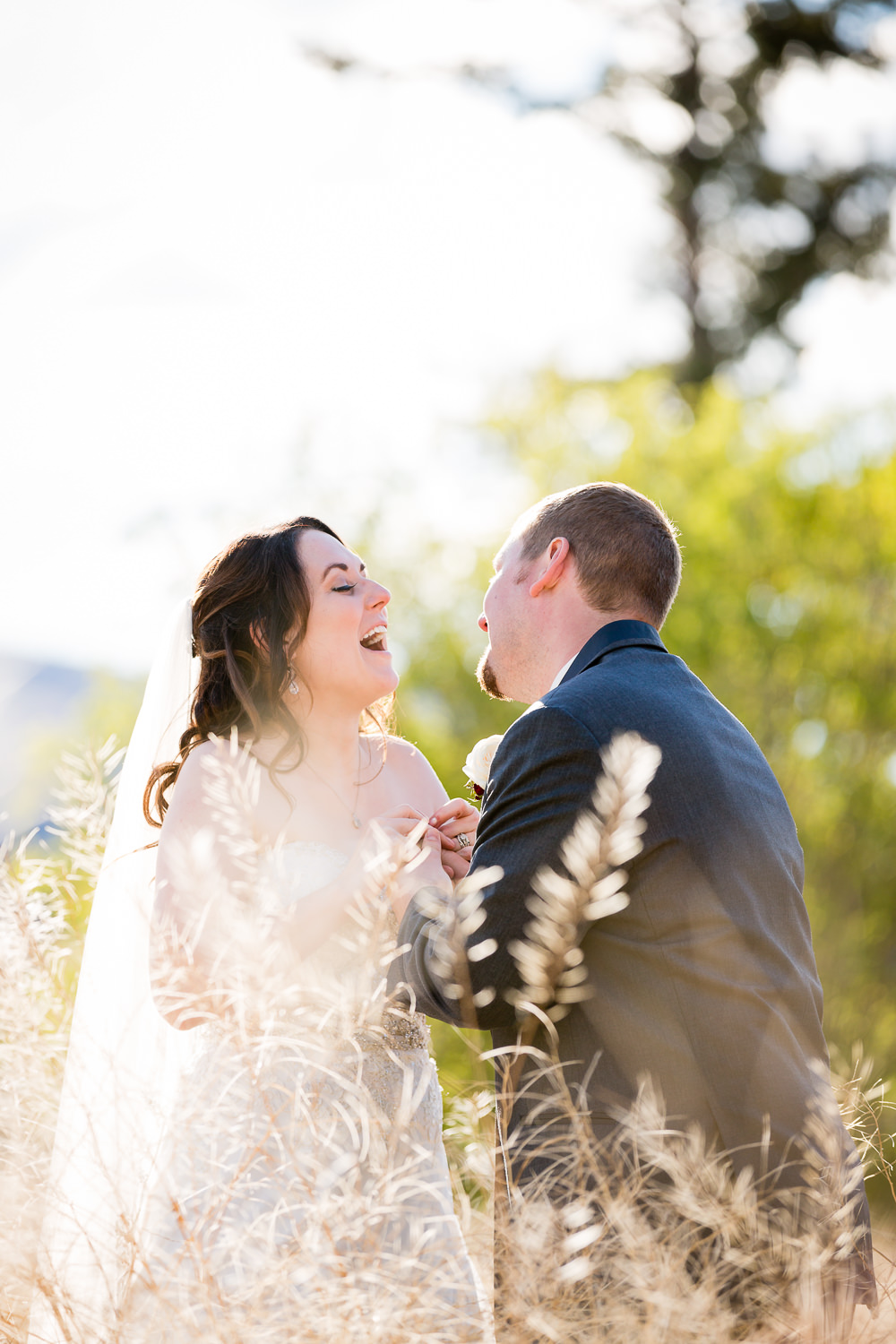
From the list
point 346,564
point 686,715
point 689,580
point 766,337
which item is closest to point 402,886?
point 686,715

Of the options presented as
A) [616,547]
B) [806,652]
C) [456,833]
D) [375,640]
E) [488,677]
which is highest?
[616,547]

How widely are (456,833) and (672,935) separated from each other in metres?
1.03

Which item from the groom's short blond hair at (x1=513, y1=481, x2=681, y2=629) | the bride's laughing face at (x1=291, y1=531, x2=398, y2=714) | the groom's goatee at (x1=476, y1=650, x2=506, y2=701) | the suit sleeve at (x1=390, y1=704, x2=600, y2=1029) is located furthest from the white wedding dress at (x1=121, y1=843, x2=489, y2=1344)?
the bride's laughing face at (x1=291, y1=531, x2=398, y2=714)

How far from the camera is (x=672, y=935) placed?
8.38 feet

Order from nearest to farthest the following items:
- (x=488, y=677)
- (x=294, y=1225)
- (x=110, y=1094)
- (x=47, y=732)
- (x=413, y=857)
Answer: (x=294, y=1225) → (x=110, y=1094) → (x=413, y=857) → (x=488, y=677) → (x=47, y=732)

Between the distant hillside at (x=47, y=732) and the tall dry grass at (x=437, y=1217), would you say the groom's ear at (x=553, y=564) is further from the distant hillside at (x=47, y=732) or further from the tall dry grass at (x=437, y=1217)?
the distant hillside at (x=47, y=732)

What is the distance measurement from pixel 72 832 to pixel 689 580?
10998 mm

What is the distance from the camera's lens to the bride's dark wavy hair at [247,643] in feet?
12.7

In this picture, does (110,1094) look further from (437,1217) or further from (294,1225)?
(437,1217)

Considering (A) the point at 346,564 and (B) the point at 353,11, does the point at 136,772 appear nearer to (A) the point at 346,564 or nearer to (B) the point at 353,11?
(A) the point at 346,564

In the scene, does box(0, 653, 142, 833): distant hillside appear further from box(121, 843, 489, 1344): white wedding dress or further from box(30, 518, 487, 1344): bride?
box(121, 843, 489, 1344): white wedding dress

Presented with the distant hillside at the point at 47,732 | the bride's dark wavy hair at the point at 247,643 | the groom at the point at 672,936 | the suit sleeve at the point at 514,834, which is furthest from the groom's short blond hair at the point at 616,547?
the distant hillside at the point at 47,732

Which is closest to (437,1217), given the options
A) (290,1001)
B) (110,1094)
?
(290,1001)

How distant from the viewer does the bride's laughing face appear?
3.84 meters
